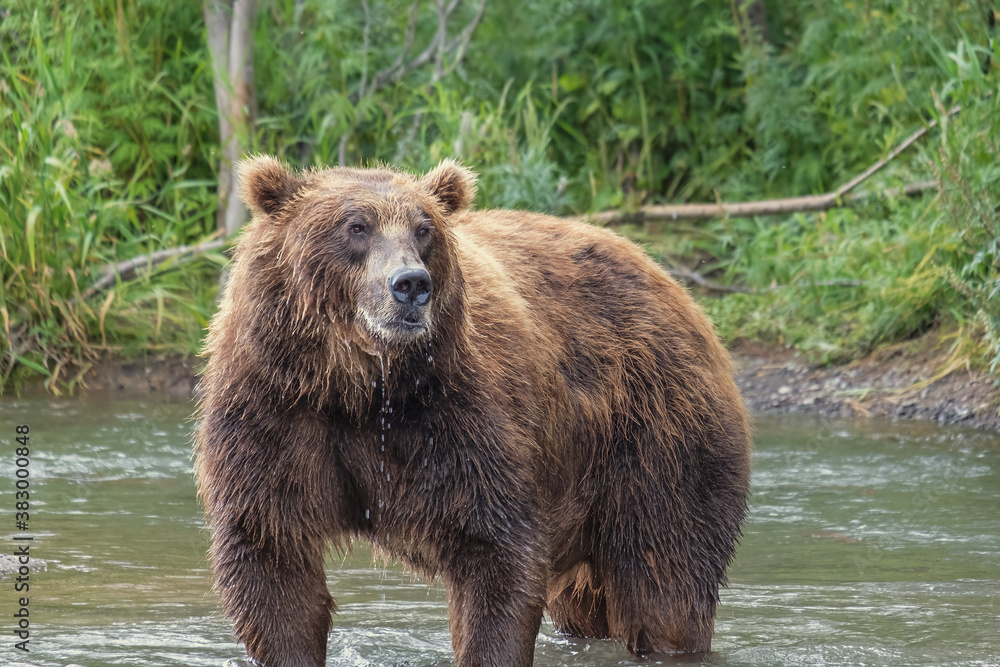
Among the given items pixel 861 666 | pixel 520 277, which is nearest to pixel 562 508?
pixel 520 277

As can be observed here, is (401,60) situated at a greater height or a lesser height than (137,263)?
greater

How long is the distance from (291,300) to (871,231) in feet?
22.4

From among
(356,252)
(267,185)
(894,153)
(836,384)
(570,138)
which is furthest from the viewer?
(570,138)

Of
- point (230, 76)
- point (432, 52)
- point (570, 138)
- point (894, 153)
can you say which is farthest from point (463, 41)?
point (894, 153)

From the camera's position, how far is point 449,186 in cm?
427

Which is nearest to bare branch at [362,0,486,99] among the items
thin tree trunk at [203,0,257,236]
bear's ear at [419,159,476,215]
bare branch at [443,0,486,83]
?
bare branch at [443,0,486,83]

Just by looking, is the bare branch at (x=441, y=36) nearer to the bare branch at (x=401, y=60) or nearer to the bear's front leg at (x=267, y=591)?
the bare branch at (x=401, y=60)

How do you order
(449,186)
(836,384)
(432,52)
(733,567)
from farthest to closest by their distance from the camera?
(432,52), (836,384), (733,567), (449,186)

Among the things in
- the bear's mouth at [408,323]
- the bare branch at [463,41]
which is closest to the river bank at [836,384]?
the bare branch at [463,41]

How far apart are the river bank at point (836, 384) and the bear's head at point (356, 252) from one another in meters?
5.06

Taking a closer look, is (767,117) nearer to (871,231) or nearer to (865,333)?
(871,231)

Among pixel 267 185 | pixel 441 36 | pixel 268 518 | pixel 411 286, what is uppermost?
pixel 441 36

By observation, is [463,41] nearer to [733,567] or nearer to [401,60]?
[401,60]

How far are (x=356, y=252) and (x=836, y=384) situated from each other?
224 inches
